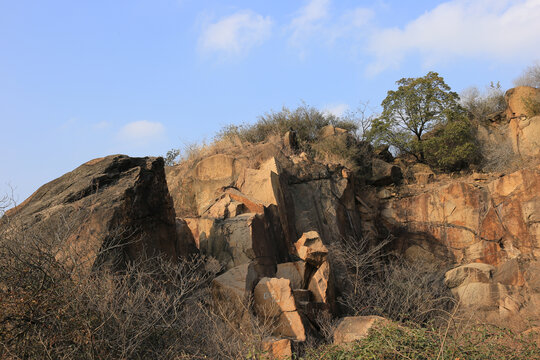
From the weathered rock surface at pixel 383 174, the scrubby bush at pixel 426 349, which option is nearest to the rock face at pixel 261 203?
the weathered rock surface at pixel 383 174

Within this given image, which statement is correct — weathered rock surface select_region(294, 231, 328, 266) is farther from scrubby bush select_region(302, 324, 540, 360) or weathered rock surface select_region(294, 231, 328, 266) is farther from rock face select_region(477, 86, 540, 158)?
rock face select_region(477, 86, 540, 158)

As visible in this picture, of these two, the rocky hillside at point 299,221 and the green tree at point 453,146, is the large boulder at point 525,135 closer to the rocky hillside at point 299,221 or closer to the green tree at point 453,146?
the rocky hillside at point 299,221

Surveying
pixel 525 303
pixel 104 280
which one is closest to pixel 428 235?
pixel 525 303

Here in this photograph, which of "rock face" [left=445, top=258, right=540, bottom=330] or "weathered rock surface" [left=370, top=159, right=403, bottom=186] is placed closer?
"rock face" [left=445, top=258, right=540, bottom=330]

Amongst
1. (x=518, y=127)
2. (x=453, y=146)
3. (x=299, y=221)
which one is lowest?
(x=299, y=221)

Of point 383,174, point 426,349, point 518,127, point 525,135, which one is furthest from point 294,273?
point 518,127

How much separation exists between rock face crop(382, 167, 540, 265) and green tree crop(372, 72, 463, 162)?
4.38 m

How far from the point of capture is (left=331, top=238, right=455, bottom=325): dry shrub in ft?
42.0

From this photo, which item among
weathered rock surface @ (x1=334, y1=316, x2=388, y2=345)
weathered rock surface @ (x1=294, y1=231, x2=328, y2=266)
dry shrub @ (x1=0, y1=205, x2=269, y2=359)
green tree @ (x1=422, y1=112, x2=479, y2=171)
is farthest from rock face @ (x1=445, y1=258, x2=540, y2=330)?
dry shrub @ (x1=0, y1=205, x2=269, y2=359)

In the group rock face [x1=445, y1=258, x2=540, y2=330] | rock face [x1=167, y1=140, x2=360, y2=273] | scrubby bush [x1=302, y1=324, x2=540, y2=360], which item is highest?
rock face [x1=167, y1=140, x2=360, y2=273]

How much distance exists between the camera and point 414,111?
74.5 ft

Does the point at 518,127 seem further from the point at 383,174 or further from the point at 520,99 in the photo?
the point at 383,174

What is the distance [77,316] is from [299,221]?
914 cm

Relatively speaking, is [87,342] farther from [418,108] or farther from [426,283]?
[418,108]
